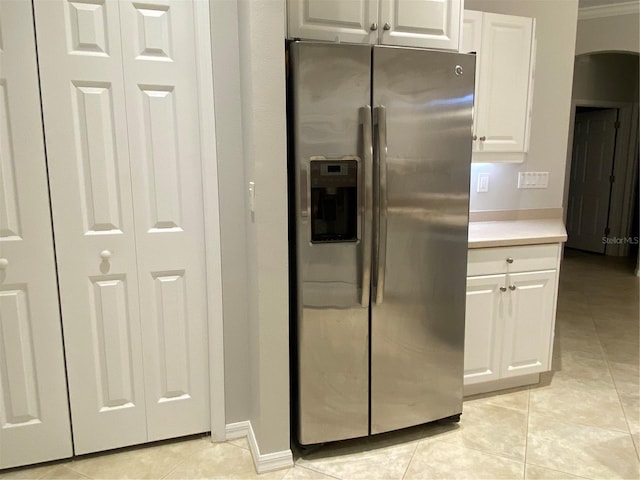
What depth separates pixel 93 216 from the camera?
1.91 m

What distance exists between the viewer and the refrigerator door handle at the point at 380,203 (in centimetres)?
186

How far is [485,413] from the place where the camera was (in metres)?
2.40

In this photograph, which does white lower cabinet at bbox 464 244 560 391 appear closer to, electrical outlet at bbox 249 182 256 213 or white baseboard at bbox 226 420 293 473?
white baseboard at bbox 226 420 293 473

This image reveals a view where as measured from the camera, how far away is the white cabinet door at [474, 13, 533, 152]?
258 cm

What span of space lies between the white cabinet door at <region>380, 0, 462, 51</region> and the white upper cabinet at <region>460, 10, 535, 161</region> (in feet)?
1.56

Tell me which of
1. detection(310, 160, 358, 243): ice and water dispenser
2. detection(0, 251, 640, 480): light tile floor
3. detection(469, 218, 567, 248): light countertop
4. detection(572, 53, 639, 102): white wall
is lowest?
detection(0, 251, 640, 480): light tile floor

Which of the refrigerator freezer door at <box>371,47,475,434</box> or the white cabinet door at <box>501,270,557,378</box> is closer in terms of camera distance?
the refrigerator freezer door at <box>371,47,475,434</box>

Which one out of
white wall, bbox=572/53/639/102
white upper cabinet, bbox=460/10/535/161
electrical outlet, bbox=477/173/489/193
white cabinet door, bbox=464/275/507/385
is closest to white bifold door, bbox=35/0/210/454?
white cabinet door, bbox=464/275/507/385

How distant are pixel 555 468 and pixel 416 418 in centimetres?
61

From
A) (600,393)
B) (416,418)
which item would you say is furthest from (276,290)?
(600,393)

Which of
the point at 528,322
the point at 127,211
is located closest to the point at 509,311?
the point at 528,322

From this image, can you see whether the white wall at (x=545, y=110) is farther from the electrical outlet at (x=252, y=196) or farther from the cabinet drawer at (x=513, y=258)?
the electrical outlet at (x=252, y=196)

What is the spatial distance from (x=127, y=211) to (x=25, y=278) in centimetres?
48

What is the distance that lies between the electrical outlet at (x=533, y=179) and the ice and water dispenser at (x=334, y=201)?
67.2 inches
